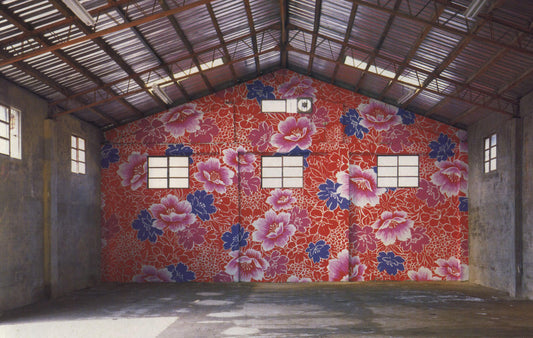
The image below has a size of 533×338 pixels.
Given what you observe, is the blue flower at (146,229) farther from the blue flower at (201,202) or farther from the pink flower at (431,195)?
the pink flower at (431,195)

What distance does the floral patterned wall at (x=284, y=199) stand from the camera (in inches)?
773

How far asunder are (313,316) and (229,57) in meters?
8.55

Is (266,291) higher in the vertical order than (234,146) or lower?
lower

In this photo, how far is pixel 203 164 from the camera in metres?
20.0

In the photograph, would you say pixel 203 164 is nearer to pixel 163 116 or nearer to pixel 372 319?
pixel 163 116

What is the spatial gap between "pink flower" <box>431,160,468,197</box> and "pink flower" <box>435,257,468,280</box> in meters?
2.36

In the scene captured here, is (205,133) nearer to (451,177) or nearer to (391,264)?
(391,264)

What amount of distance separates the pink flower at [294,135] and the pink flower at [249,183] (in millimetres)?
1383

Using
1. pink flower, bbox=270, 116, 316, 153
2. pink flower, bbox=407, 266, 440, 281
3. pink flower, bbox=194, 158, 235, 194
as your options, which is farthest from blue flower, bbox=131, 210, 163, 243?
pink flower, bbox=407, 266, 440, 281

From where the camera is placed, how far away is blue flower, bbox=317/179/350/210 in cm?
1969

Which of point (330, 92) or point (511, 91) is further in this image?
point (330, 92)

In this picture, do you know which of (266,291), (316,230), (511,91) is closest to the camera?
(511,91)

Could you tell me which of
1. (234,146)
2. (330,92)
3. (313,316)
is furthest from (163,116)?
(313,316)

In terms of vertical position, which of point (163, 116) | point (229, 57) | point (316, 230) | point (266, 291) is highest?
point (229, 57)
